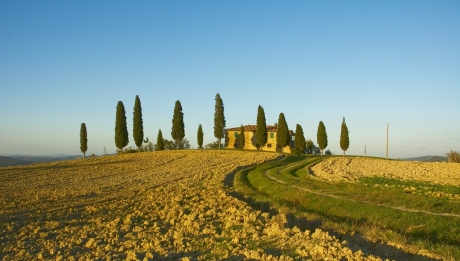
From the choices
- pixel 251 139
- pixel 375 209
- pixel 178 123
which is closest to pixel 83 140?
pixel 178 123

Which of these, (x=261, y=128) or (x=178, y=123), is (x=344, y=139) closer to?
(x=261, y=128)

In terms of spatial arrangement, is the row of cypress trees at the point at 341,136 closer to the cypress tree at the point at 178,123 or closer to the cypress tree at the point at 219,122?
the cypress tree at the point at 219,122

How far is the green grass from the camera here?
12.4 m

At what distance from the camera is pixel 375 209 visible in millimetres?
16578

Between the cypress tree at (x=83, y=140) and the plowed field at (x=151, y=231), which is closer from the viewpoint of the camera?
the plowed field at (x=151, y=231)

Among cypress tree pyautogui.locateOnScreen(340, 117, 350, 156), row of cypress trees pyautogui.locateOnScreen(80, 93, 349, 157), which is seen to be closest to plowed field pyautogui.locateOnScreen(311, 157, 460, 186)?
row of cypress trees pyautogui.locateOnScreen(80, 93, 349, 157)

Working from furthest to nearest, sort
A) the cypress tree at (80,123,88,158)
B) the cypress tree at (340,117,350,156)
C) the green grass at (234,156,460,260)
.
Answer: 1. the cypress tree at (340,117,350,156)
2. the cypress tree at (80,123,88,158)
3. the green grass at (234,156,460,260)

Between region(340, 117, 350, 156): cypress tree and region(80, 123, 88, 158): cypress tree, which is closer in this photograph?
region(80, 123, 88, 158): cypress tree

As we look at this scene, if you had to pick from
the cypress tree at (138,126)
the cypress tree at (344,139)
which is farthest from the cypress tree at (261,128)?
the cypress tree at (138,126)

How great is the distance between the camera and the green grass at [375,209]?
12357mm

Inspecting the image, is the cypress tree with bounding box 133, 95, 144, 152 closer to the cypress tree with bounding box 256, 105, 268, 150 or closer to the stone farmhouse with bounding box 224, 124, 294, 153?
the cypress tree with bounding box 256, 105, 268, 150

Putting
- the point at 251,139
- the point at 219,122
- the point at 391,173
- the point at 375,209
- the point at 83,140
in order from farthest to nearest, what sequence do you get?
1. the point at 251,139
2. the point at 219,122
3. the point at 83,140
4. the point at 391,173
5. the point at 375,209

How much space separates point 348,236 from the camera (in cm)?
1245

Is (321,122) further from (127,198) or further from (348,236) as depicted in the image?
(348,236)
